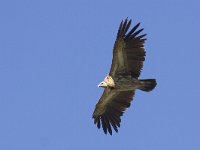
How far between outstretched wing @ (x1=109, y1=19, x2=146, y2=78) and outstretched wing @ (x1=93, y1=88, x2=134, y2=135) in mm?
1822

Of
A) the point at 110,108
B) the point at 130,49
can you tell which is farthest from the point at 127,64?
the point at 110,108

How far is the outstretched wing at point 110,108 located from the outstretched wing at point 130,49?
5.98 ft

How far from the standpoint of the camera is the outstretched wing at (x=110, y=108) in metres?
26.1

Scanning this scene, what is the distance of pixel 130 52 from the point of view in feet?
79.4

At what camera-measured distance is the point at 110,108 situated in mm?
26641

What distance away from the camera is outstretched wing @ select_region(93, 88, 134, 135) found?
85.6ft

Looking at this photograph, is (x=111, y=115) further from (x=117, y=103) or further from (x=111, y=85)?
(x=111, y=85)

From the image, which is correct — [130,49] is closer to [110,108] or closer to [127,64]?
[127,64]

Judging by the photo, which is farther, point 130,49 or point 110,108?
point 110,108

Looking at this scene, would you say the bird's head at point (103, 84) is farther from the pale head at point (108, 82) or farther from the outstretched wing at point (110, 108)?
the outstretched wing at point (110, 108)

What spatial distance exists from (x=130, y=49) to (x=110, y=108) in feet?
11.4

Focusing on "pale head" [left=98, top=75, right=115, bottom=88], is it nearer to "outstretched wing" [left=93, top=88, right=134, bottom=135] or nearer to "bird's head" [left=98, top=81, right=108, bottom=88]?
"bird's head" [left=98, top=81, right=108, bottom=88]

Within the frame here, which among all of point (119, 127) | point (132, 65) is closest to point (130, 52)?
point (132, 65)

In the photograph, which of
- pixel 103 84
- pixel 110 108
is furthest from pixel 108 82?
pixel 110 108
